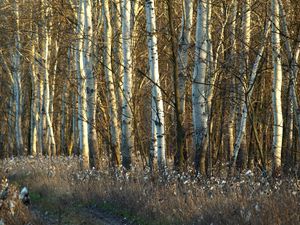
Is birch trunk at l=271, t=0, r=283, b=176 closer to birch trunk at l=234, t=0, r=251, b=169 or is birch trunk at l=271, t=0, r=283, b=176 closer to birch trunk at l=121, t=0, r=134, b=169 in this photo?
birch trunk at l=234, t=0, r=251, b=169

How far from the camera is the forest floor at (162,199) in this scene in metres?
7.72

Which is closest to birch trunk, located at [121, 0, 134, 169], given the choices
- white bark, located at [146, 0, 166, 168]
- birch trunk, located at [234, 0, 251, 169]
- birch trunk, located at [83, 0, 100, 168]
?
white bark, located at [146, 0, 166, 168]

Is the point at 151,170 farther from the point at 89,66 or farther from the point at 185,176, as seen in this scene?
the point at 89,66

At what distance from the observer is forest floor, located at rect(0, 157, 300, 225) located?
772cm

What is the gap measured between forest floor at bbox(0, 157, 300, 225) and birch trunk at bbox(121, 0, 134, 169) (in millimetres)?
896

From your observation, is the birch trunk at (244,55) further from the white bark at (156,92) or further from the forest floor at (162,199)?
the forest floor at (162,199)

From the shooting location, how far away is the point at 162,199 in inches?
392

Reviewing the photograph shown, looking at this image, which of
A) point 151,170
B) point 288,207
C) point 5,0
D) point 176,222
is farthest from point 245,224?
point 5,0

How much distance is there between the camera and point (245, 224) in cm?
746

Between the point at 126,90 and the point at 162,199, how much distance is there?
4490 mm

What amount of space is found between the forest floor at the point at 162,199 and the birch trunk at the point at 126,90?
90 cm

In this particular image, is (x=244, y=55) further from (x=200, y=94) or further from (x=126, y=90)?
(x=126, y=90)

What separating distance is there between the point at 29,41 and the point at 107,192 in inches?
695

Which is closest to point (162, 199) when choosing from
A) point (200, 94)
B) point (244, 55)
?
point (200, 94)
